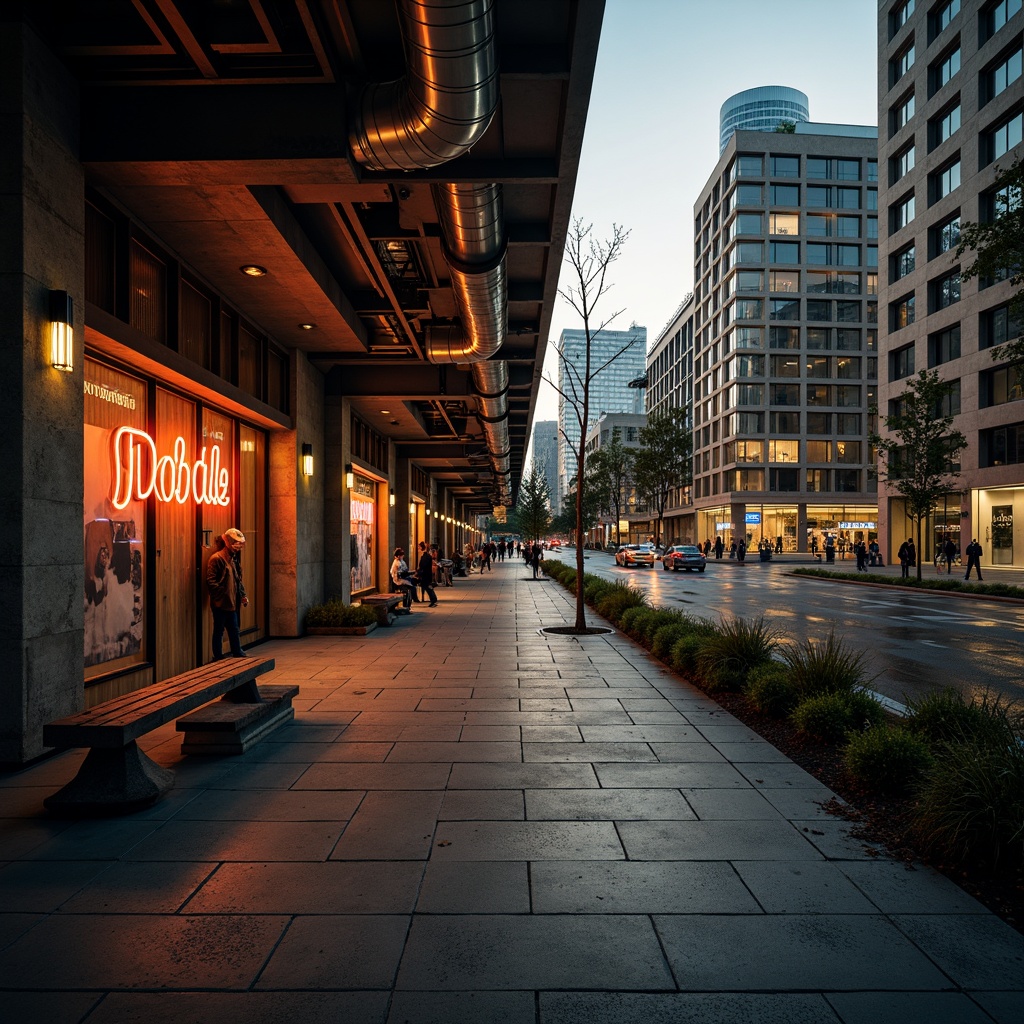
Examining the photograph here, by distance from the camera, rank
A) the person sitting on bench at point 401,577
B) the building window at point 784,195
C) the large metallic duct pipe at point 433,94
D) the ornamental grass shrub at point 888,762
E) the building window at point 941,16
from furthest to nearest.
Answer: the building window at point 784,195
the building window at point 941,16
the person sitting on bench at point 401,577
the ornamental grass shrub at point 888,762
the large metallic duct pipe at point 433,94

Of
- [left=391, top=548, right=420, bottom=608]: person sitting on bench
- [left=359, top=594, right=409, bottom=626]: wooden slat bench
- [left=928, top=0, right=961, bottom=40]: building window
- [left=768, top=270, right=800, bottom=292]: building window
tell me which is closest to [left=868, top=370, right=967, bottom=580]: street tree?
[left=391, top=548, right=420, bottom=608]: person sitting on bench

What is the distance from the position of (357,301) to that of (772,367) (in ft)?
208

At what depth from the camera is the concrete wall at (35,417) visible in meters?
5.62

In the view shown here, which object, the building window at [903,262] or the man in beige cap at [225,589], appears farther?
the building window at [903,262]

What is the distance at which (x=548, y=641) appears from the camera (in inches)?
519

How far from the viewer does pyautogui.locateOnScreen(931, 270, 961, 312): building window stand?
40656 mm

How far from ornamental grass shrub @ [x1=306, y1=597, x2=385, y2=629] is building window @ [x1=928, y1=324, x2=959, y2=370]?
40.0 m

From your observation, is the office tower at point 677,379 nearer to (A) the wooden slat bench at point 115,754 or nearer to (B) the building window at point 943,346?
(B) the building window at point 943,346

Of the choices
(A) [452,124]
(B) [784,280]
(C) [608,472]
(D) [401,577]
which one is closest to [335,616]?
(D) [401,577]

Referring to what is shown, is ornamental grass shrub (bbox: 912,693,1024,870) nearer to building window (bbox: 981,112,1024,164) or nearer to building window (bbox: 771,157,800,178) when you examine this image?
building window (bbox: 981,112,1024,164)

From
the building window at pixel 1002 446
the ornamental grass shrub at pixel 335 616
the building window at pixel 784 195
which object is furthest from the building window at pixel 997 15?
the ornamental grass shrub at pixel 335 616

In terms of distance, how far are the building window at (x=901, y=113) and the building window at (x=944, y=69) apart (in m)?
2.42

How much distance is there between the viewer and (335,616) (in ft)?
45.9

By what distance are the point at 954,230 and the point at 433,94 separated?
46093mm
